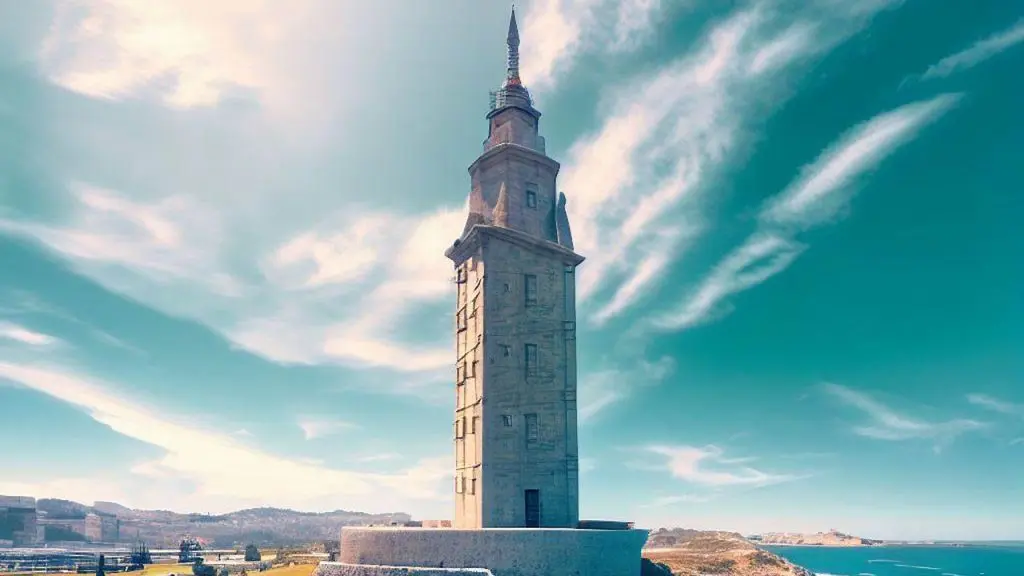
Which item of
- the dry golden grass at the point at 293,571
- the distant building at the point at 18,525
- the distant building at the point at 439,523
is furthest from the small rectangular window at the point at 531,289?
the distant building at the point at 18,525

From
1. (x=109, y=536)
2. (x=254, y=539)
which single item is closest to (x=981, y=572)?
(x=254, y=539)

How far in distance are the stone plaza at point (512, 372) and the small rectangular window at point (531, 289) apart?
0.05m

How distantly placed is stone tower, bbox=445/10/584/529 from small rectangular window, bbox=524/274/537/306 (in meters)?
0.05

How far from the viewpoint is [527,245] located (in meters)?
36.8

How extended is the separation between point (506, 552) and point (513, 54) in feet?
97.9

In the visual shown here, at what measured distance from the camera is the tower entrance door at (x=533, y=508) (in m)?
33.8

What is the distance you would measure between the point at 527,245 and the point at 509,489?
12.7 metres

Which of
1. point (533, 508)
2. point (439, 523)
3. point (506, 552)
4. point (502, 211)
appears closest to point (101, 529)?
point (439, 523)

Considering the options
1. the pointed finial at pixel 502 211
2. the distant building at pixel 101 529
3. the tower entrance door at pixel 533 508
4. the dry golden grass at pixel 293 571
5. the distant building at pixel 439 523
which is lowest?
the distant building at pixel 101 529

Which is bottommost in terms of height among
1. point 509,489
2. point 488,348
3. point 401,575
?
point 401,575

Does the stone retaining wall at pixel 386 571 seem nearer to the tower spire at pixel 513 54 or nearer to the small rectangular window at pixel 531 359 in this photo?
the small rectangular window at pixel 531 359

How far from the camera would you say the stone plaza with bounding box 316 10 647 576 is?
1248 inches

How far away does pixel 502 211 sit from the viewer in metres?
37.6

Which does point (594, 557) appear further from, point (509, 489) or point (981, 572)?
point (981, 572)
